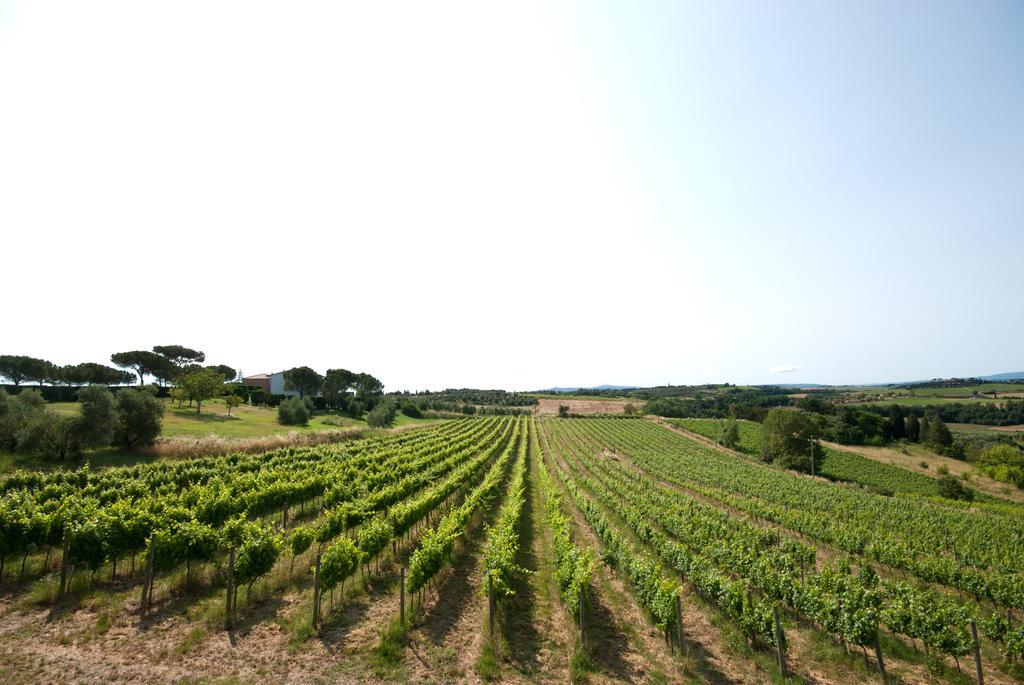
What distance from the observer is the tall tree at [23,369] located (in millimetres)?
66062

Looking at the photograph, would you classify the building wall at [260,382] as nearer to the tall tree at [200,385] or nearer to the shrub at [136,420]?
the tall tree at [200,385]

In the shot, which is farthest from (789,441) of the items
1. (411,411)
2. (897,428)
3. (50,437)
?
(50,437)

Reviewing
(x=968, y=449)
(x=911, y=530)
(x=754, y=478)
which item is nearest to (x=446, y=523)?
(x=911, y=530)

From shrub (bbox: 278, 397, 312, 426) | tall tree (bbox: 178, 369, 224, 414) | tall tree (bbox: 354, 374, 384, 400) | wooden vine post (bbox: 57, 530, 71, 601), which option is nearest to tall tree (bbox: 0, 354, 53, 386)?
tall tree (bbox: 178, 369, 224, 414)

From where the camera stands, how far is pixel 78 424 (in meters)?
33.9

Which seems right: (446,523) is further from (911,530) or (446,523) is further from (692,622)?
(911,530)

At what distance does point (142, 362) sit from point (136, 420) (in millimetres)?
56160

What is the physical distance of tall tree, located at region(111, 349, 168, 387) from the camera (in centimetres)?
7856

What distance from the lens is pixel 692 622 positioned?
14.0m

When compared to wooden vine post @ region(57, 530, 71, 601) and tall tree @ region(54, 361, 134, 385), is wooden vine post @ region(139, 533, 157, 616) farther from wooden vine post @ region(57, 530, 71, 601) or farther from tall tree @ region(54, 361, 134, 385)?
tall tree @ region(54, 361, 134, 385)

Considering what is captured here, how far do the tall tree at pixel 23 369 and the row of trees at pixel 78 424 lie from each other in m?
43.3

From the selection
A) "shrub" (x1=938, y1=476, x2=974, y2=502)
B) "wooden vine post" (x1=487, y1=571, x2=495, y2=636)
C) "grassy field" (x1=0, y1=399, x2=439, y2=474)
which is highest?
"grassy field" (x1=0, y1=399, x2=439, y2=474)

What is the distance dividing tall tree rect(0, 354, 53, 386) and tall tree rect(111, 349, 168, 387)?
10.2m

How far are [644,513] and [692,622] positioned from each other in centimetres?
1266
